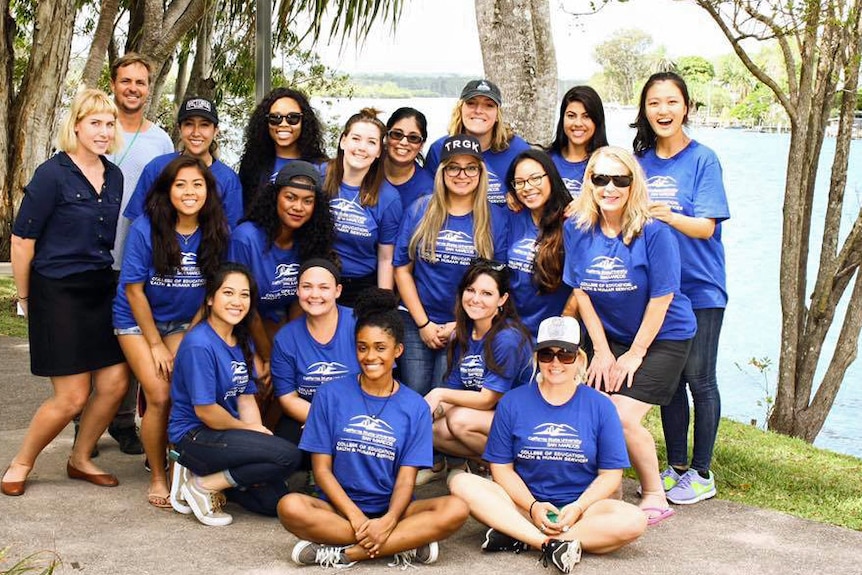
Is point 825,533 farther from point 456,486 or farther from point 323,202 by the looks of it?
point 323,202

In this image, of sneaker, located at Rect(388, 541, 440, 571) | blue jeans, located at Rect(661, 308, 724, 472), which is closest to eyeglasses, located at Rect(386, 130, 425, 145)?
blue jeans, located at Rect(661, 308, 724, 472)

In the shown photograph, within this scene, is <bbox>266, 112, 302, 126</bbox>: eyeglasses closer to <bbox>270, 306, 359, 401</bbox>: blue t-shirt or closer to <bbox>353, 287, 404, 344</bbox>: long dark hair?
<bbox>353, 287, 404, 344</bbox>: long dark hair

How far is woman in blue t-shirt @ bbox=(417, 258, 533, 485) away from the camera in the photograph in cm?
562

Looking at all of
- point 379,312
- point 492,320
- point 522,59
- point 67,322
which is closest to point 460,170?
point 492,320

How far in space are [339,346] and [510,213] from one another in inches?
43.7

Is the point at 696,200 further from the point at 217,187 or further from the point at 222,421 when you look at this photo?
the point at 222,421

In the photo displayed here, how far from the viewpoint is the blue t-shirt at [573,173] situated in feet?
19.5

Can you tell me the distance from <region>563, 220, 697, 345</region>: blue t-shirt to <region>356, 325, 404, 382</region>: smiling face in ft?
3.21

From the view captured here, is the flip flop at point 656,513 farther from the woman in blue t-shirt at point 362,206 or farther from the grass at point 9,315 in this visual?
the grass at point 9,315

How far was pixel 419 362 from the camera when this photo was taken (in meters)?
6.00

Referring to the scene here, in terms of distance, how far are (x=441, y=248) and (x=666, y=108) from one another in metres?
1.27

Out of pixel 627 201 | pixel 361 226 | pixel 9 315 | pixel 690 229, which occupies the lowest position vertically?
pixel 9 315

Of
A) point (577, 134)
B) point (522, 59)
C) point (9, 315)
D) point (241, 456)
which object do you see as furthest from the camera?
point (9, 315)

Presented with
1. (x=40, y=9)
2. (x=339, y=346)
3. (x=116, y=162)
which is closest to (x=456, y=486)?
(x=339, y=346)
